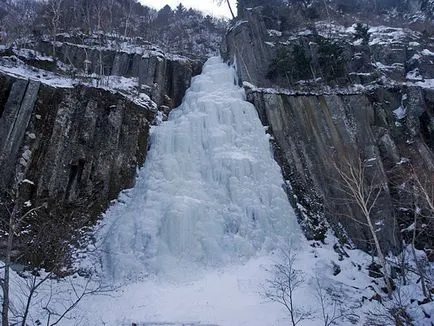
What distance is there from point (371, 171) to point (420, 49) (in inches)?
646

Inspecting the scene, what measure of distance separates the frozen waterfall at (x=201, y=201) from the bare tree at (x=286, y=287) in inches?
58.9

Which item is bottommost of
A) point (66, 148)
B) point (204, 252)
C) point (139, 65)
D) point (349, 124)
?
point (204, 252)

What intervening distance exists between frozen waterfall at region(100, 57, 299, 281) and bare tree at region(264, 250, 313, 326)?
4.91 feet

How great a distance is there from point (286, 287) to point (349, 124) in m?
12.0

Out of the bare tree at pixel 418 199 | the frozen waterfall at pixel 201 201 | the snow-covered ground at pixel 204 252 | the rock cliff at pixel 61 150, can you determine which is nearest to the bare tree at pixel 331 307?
the snow-covered ground at pixel 204 252

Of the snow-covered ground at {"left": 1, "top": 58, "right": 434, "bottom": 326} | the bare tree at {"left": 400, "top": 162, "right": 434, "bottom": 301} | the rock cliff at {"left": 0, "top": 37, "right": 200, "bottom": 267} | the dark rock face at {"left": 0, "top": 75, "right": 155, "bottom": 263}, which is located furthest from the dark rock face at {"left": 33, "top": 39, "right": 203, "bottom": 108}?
the bare tree at {"left": 400, "top": 162, "right": 434, "bottom": 301}

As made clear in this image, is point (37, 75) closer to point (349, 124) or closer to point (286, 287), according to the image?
point (286, 287)

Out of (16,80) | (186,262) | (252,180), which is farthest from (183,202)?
(16,80)

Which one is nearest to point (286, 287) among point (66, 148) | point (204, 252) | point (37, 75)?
point (204, 252)

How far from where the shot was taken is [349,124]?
74.8 feet

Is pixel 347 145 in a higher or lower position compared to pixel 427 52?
lower

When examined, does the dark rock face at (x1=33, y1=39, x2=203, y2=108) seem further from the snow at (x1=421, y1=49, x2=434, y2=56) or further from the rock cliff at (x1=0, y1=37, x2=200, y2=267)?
the snow at (x1=421, y1=49, x2=434, y2=56)

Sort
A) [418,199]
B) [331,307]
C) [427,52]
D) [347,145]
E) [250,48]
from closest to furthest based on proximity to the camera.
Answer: [331,307]
[418,199]
[347,145]
[250,48]
[427,52]

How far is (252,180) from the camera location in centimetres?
1942
